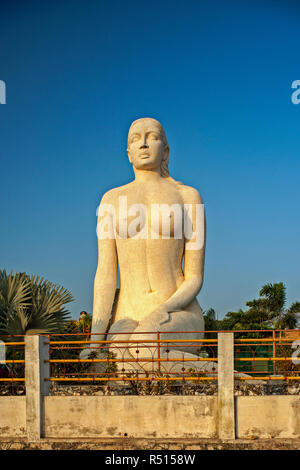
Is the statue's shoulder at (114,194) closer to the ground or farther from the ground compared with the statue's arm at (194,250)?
farther from the ground

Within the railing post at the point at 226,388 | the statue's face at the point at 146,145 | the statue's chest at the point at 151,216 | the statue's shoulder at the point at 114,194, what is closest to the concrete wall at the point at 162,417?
the railing post at the point at 226,388

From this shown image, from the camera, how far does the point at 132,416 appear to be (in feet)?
24.3

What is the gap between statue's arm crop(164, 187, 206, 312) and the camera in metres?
11.0

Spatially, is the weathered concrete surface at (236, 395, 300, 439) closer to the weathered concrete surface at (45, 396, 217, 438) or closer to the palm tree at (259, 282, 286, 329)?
the weathered concrete surface at (45, 396, 217, 438)

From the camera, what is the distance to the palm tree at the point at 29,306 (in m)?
9.86

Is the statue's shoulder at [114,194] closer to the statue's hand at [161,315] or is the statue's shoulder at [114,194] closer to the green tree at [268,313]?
the statue's hand at [161,315]

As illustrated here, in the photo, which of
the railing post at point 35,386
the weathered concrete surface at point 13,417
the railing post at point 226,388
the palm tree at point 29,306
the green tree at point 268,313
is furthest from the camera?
the green tree at point 268,313

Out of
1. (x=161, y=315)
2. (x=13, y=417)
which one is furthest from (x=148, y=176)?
(x=13, y=417)

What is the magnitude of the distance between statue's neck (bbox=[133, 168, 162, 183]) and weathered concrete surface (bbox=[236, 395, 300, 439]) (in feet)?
18.6

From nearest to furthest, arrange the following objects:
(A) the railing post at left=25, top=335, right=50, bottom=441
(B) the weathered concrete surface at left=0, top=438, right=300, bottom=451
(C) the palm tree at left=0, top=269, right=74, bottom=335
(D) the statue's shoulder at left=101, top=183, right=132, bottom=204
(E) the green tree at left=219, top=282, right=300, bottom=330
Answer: (B) the weathered concrete surface at left=0, top=438, right=300, bottom=451 < (A) the railing post at left=25, top=335, right=50, bottom=441 < (C) the palm tree at left=0, top=269, right=74, bottom=335 < (D) the statue's shoulder at left=101, top=183, right=132, bottom=204 < (E) the green tree at left=219, top=282, right=300, bottom=330

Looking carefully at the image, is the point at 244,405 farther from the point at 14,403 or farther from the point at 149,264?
the point at 149,264

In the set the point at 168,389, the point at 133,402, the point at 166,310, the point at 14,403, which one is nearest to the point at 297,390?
the point at 168,389

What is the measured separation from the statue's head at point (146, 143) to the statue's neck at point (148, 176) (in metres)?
0.09

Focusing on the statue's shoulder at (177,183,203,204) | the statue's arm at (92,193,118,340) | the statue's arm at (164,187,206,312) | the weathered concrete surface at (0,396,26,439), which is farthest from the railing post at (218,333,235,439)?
the statue's shoulder at (177,183,203,204)
